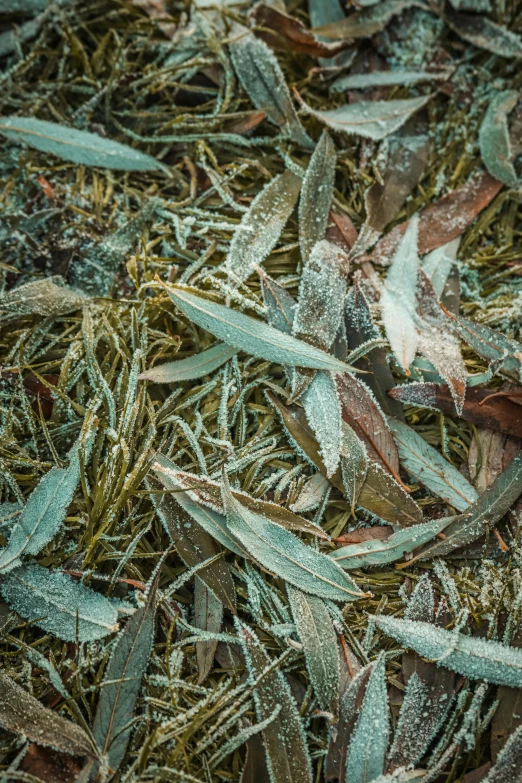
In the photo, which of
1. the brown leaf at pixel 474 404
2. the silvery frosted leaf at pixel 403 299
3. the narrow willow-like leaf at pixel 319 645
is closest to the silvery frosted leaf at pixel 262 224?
the silvery frosted leaf at pixel 403 299

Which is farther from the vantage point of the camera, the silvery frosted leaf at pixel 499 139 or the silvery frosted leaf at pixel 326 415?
the silvery frosted leaf at pixel 499 139

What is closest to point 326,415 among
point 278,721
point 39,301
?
point 278,721

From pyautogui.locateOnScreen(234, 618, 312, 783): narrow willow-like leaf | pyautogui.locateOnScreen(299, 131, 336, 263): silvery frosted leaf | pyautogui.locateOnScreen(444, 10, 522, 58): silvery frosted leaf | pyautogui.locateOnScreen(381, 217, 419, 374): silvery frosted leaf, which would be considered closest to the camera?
pyautogui.locateOnScreen(234, 618, 312, 783): narrow willow-like leaf

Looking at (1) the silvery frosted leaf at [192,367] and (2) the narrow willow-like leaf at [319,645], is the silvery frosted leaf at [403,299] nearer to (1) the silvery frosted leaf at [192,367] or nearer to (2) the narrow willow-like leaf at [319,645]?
(1) the silvery frosted leaf at [192,367]

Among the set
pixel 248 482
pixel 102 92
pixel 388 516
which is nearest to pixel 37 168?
pixel 102 92

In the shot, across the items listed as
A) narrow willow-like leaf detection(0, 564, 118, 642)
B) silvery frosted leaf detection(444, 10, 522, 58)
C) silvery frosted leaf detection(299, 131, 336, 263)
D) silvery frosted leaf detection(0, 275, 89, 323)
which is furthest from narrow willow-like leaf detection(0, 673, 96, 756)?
silvery frosted leaf detection(444, 10, 522, 58)

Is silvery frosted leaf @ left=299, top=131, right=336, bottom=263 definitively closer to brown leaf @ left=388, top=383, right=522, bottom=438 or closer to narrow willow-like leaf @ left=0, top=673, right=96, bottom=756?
brown leaf @ left=388, top=383, right=522, bottom=438
